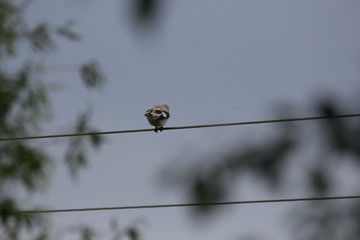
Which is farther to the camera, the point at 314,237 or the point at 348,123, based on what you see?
the point at 348,123

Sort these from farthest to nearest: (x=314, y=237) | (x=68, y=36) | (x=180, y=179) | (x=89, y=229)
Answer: (x=89, y=229) < (x=68, y=36) < (x=180, y=179) < (x=314, y=237)

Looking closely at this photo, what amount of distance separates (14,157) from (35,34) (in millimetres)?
3368

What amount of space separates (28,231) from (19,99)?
369 centimetres

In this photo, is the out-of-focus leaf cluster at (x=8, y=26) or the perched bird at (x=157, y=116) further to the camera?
the out-of-focus leaf cluster at (x=8, y=26)

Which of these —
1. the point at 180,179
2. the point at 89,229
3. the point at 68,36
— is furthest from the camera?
the point at 89,229

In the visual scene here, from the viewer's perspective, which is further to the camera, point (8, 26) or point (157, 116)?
point (8, 26)

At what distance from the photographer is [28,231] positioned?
18.5 m

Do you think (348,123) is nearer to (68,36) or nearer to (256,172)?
(256,172)

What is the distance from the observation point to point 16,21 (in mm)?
20062

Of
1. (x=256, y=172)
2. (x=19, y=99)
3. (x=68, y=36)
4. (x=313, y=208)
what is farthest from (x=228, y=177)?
(x=19, y=99)

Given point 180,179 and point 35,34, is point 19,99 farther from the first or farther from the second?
point 180,179

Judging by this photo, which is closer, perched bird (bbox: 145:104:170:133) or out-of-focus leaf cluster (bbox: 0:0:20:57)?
perched bird (bbox: 145:104:170:133)

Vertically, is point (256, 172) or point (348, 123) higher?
point (348, 123)

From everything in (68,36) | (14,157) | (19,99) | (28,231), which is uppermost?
(68,36)
